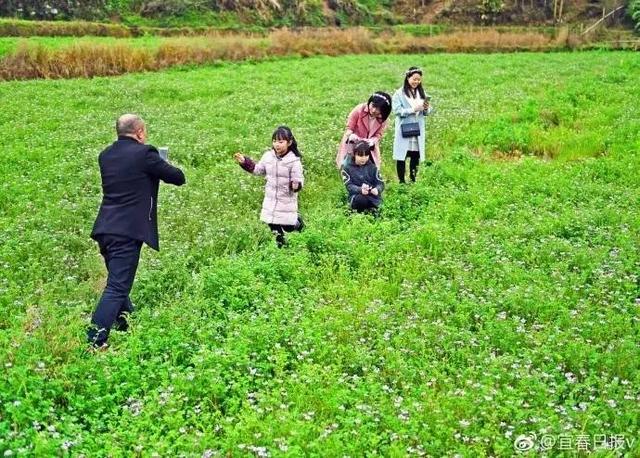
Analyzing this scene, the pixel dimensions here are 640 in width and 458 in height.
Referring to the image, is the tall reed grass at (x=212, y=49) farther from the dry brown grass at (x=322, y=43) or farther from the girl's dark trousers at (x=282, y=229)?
the girl's dark trousers at (x=282, y=229)

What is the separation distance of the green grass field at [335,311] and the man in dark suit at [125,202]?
0.51m

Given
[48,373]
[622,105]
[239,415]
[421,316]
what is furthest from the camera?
[622,105]

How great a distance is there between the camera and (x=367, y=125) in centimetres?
1141

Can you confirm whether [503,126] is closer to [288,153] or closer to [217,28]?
[288,153]

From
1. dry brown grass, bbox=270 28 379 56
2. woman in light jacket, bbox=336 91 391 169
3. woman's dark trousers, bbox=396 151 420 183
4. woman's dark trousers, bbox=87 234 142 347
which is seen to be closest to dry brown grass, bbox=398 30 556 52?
dry brown grass, bbox=270 28 379 56

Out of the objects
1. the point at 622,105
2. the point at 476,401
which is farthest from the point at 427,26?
the point at 476,401

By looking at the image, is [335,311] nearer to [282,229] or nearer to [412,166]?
[282,229]


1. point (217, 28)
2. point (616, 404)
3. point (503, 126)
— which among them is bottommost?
point (616, 404)

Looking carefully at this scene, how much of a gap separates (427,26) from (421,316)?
210 ft

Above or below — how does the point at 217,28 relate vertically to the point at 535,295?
above

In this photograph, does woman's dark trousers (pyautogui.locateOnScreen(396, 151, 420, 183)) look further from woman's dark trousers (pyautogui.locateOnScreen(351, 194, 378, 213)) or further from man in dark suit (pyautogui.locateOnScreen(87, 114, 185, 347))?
man in dark suit (pyautogui.locateOnScreen(87, 114, 185, 347))

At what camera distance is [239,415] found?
552 centimetres

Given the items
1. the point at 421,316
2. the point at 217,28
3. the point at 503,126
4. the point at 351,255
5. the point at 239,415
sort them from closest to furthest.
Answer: the point at 239,415 < the point at 421,316 < the point at 351,255 < the point at 503,126 < the point at 217,28

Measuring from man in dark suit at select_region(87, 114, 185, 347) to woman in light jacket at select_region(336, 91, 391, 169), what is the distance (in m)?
4.45
